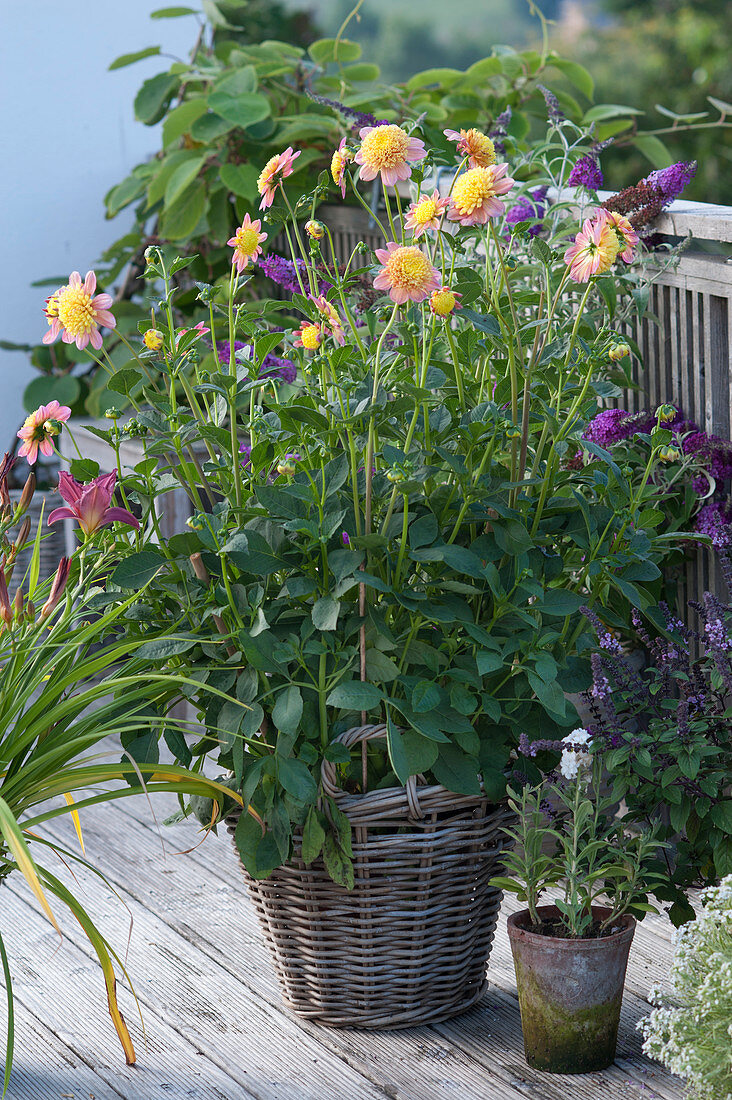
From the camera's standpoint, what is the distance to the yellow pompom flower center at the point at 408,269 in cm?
130

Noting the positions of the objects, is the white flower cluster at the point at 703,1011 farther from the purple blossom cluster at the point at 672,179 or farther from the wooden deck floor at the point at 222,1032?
the purple blossom cluster at the point at 672,179

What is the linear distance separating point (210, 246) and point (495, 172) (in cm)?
219

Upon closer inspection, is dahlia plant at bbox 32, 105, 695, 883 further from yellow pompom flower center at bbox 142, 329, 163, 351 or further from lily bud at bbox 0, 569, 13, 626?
lily bud at bbox 0, 569, 13, 626

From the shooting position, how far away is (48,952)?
1.94 metres

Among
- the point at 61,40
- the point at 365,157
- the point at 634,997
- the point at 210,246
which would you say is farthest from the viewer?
the point at 61,40

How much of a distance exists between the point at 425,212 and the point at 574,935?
87 cm

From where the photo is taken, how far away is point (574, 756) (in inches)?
58.2

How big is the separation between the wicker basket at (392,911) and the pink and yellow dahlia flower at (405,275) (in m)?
0.50

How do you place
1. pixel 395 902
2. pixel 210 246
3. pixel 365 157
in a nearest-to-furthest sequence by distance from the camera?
pixel 365 157 → pixel 395 902 → pixel 210 246

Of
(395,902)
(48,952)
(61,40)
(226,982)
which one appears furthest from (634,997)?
(61,40)

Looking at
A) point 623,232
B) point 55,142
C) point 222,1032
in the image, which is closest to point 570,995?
point 222,1032

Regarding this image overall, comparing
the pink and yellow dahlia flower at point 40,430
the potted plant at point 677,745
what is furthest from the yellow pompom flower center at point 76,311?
Answer: the potted plant at point 677,745

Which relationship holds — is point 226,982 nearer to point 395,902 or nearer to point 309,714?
point 395,902

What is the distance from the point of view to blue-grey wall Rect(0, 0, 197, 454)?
3.67 meters
